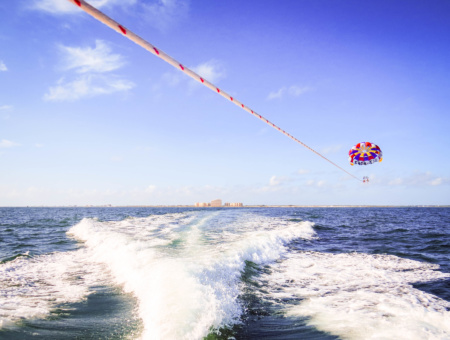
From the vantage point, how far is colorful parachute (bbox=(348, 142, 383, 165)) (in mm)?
18703

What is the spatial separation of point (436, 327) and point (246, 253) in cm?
545

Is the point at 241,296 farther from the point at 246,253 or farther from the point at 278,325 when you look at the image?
the point at 246,253

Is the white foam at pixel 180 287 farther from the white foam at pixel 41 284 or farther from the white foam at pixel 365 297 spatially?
the white foam at pixel 365 297

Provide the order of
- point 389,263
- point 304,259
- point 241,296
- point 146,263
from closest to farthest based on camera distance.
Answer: point 241,296 < point 146,263 < point 389,263 < point 304,259

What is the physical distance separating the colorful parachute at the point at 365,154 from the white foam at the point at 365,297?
11.0m

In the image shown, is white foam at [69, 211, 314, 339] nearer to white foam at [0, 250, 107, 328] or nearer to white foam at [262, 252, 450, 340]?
white foam at [0, 250, 107, 328]

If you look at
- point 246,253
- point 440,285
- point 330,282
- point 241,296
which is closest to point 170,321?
point 241,296

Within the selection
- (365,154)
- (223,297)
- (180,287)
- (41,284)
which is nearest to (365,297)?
(223,297)

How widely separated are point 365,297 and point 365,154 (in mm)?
15454

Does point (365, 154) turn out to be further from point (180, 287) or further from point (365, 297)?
point (180, 287)

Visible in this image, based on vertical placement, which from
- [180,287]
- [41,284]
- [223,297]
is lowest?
[41,284]

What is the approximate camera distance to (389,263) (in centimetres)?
874

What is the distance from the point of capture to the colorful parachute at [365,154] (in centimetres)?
1870

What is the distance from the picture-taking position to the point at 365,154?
61.8 ft
